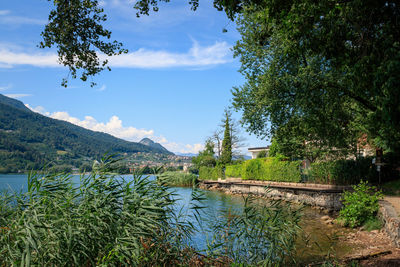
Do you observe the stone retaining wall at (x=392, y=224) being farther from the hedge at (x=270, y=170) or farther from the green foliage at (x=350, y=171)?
the hedge at (x=270, y=170)

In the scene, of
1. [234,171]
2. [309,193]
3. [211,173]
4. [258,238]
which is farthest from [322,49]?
[211,173]

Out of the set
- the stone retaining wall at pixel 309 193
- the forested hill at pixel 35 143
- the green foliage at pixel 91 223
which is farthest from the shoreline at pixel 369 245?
the forested hill at pixel 35 143

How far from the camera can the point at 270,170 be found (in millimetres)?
27078

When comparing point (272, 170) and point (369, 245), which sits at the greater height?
point (272, 170)

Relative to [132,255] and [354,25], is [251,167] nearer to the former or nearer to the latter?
[354,25]

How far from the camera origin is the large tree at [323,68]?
598 cm

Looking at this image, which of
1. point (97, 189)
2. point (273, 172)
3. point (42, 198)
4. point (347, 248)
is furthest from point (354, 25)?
point (273, 172)

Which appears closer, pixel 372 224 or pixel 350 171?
pixel 372 224

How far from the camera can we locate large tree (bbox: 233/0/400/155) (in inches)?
236

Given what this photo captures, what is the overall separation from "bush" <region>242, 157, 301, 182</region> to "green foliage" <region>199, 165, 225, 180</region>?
29.6ft

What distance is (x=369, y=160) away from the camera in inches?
746

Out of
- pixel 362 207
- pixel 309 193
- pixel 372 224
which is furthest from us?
pixel 309 193

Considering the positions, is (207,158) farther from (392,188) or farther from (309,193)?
(392,188)

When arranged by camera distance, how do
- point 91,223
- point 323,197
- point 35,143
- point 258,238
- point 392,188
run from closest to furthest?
point 91,223 → point 258,238 → point 392,188 → point 323,197 → point 35,143
